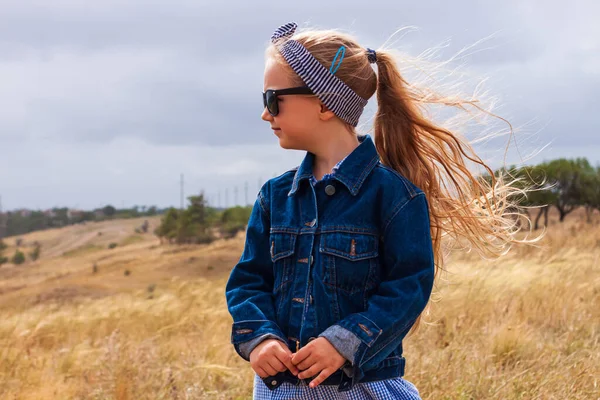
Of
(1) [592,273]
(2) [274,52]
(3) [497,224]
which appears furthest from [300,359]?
(1) [592,273]

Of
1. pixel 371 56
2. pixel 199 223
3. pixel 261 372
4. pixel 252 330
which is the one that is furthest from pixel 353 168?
pixel 199 223

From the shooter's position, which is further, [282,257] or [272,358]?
[282,257]

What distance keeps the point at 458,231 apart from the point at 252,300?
3.12 ft

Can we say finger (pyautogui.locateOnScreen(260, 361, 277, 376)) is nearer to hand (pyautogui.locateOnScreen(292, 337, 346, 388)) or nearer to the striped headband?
hand (pyautogui.locateOnScreen(292, 337, 346, 388))

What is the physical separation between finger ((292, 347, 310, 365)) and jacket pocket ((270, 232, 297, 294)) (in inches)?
10.7

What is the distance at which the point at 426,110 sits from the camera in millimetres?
2953

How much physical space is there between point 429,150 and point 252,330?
3.46 ft

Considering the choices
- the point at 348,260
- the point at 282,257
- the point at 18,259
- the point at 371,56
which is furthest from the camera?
the point at 18,259

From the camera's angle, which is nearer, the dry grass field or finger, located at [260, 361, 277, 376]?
finger, located at [260, 361, 277, 376]

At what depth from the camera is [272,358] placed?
7.59 ft

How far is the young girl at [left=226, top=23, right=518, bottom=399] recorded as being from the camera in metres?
2.29

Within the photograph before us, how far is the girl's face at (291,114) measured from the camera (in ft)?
8.14

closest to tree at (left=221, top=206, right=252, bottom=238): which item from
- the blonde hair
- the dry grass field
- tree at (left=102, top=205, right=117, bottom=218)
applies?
the dry grass field

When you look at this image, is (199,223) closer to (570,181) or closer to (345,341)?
(570,181)
